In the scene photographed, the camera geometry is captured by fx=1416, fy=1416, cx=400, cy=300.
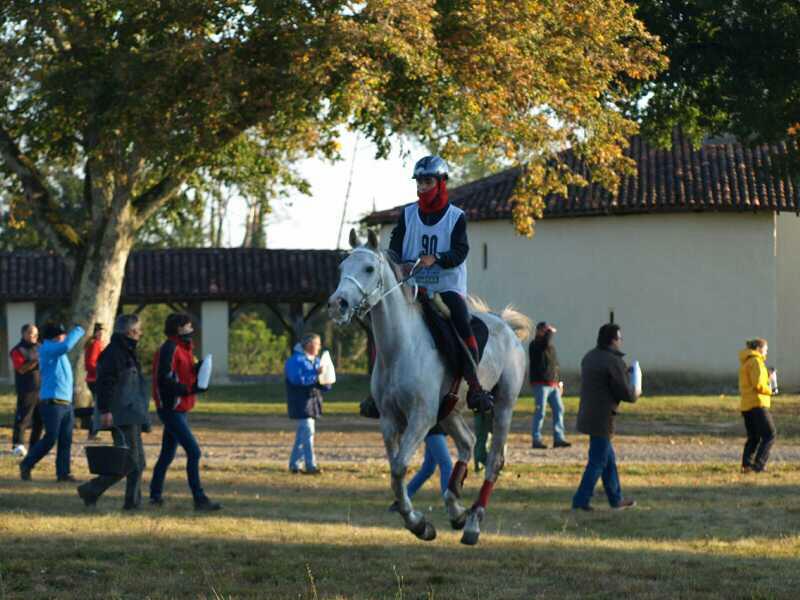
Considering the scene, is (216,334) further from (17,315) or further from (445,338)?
(445,338)

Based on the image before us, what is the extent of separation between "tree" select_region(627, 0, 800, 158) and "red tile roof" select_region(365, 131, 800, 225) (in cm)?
830

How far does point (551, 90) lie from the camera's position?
2558cm

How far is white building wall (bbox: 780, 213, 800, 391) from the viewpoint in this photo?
40688 mm

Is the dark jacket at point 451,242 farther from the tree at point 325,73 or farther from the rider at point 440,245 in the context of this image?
the tree at point 325,73

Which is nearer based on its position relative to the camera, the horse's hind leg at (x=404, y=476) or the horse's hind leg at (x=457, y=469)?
the horse's hind leg at (x=404, y=476)

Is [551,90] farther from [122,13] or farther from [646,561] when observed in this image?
[646,561]

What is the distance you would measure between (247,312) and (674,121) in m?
39.2

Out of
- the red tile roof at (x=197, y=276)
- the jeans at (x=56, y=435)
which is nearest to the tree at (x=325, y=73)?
the jeans at (x=56, y=435)

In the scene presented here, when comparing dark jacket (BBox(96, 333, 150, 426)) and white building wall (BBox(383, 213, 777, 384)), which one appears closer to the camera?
dark jacket (BBox(96, 333, 150, 426))

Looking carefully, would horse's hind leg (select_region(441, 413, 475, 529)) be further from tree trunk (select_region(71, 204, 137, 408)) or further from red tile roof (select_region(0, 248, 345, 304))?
red tile roof (select_region(0, 248, 345, 304))

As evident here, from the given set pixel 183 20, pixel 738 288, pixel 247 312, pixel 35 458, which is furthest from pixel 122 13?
pixel 247 312

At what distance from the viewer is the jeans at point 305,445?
62.9 ft

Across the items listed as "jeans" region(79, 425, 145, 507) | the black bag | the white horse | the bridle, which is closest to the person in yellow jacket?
"jeans" region(79, 425, 145, 507)

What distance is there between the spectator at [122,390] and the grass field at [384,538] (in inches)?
33.3
